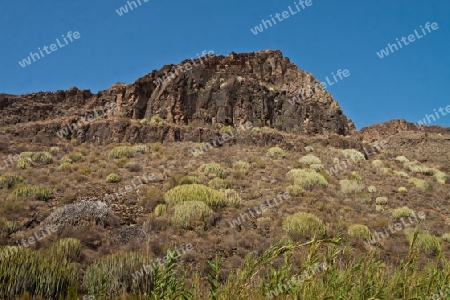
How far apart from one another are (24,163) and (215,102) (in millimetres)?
18173

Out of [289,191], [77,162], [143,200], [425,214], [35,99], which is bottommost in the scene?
[425,214]

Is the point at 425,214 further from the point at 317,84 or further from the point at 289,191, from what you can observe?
the point at 317,84

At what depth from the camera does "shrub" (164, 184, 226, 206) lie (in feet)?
37.8

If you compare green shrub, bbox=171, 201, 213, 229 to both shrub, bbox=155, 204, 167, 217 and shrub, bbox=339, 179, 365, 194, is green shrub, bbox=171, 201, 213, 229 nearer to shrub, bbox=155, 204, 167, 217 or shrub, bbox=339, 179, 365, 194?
shrub, bbox=155, 204, 167, 217

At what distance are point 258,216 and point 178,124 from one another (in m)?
20.1

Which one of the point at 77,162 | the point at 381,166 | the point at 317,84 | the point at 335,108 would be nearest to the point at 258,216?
the point at 77,162

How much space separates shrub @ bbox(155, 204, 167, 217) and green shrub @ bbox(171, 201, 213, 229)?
520 mm

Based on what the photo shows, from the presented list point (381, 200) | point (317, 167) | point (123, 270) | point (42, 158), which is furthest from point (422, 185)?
point (42, 158)

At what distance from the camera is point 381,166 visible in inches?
923

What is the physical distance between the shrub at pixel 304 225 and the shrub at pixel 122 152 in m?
14.7

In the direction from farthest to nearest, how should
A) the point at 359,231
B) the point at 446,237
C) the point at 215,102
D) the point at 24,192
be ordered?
the point at 215,102
the point at 24,192
the point at 446,237
the point at 359,231

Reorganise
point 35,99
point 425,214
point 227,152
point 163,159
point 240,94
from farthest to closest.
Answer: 1. point 35,99
2. point 240,94
3. point 227,152
4. point 163,159
5. point 425,214

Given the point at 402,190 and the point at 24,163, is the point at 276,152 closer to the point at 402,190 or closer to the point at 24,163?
the point at 402,190

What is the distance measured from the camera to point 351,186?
16.3 metres
